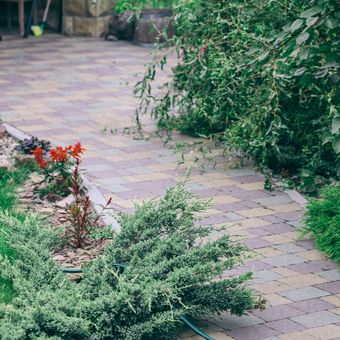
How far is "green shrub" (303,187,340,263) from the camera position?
21.0 feet

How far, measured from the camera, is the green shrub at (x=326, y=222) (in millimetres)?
6395

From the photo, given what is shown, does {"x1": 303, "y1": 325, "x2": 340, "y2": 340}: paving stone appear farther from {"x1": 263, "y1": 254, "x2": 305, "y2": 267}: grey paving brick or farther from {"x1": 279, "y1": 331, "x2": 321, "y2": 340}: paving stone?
{"x1": 263, "y1": 254, "x2": 305, "y2": 267}: grey paving brick

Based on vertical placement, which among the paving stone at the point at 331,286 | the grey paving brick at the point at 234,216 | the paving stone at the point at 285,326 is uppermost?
the grey paving brick at the point at 234,216

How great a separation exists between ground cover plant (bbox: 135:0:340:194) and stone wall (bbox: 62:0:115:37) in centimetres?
571

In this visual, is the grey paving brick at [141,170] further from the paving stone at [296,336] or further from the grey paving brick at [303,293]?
the paving stone at [296,336]

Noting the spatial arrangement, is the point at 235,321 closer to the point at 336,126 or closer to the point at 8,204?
the point at 336,126

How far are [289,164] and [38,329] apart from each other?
13.1 ft

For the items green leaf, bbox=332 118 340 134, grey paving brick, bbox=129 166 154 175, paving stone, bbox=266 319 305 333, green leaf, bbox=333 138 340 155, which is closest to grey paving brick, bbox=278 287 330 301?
paving stone, bbox=266 319 305 333

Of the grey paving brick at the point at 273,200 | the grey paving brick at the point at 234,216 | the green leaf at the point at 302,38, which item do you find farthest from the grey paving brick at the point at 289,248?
the green leaf at the point at 302,38

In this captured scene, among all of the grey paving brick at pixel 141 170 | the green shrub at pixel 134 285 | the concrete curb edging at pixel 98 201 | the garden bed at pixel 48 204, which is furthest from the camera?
the grey paving brick at pixel 141 170

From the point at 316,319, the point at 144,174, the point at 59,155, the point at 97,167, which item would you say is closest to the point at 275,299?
the point at 316,319

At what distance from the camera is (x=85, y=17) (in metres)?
14.9

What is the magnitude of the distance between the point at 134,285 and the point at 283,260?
176cm

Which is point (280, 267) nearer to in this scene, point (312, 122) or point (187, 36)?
point (312, 122)
